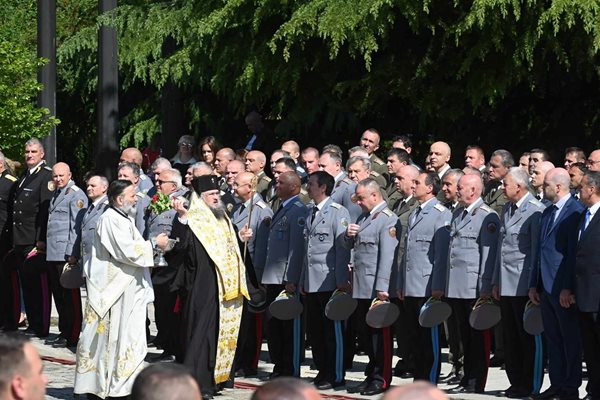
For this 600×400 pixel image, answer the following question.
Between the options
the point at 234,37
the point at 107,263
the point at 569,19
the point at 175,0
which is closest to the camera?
the point at 107,263

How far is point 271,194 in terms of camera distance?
1542cm

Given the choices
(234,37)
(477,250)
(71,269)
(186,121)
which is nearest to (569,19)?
(477,250)

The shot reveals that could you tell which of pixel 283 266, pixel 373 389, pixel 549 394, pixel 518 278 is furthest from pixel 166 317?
pixel 549 394

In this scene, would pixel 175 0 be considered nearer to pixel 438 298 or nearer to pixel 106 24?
pixel 106 24

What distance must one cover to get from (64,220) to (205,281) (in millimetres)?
3894

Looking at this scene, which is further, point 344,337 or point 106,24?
point 106,24

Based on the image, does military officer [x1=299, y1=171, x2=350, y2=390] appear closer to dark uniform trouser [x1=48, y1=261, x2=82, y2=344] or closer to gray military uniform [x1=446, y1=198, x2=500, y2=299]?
gray military uniform [x1=446, y1=198, x2=500, y2=299]

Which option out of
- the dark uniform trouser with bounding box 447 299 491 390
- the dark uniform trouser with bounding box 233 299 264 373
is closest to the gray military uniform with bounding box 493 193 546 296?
the dark uniform trouser with bounding box 447 299 491 390

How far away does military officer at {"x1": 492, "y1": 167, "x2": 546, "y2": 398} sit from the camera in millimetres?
12253

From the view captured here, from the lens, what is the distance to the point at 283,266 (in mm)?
13945

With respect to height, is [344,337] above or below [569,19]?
below

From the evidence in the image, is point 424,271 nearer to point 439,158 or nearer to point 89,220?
point 439,158

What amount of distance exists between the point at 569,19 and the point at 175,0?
6.23 meters

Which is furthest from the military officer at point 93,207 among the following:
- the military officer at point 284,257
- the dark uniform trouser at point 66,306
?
the military officer at point 284,257
